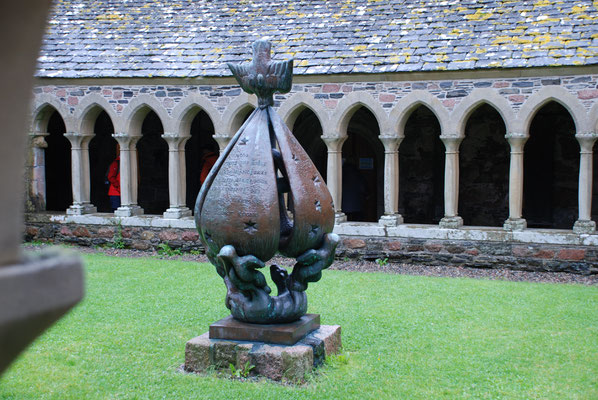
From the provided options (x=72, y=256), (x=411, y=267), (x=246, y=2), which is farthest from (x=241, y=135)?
(x=246, y=2)

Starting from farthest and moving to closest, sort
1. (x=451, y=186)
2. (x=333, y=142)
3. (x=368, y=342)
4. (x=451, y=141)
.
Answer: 1. (x=333, y=142)
2. (x=451, y=186)
3. (x=451, y=141)
4. (x=368, y=342)

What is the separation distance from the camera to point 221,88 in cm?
1117

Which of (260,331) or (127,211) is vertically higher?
(127,211)

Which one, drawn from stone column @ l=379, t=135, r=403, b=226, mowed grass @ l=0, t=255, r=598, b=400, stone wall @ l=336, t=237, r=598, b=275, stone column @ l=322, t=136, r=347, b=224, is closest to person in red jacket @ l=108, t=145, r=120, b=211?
mowed grass @ l=0, t=255, r=598, b=400

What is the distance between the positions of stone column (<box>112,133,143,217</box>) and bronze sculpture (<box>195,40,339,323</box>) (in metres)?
6.65

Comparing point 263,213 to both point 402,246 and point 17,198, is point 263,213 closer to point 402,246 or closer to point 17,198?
point 17,198

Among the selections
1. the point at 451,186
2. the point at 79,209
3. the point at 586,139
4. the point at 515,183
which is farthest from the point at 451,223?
the point at 79,209

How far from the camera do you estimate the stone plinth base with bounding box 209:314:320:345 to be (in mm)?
5074

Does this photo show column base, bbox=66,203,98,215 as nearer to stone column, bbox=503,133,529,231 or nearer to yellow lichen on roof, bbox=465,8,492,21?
stone column, bbox=503,133,529,231

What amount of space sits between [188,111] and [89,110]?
1.74 meters

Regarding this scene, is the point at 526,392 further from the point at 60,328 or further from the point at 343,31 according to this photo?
the point at 343,31

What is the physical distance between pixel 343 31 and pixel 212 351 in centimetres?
730

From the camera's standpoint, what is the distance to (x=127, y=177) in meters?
11.9

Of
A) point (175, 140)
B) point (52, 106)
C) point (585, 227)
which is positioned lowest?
point (585, 227)
